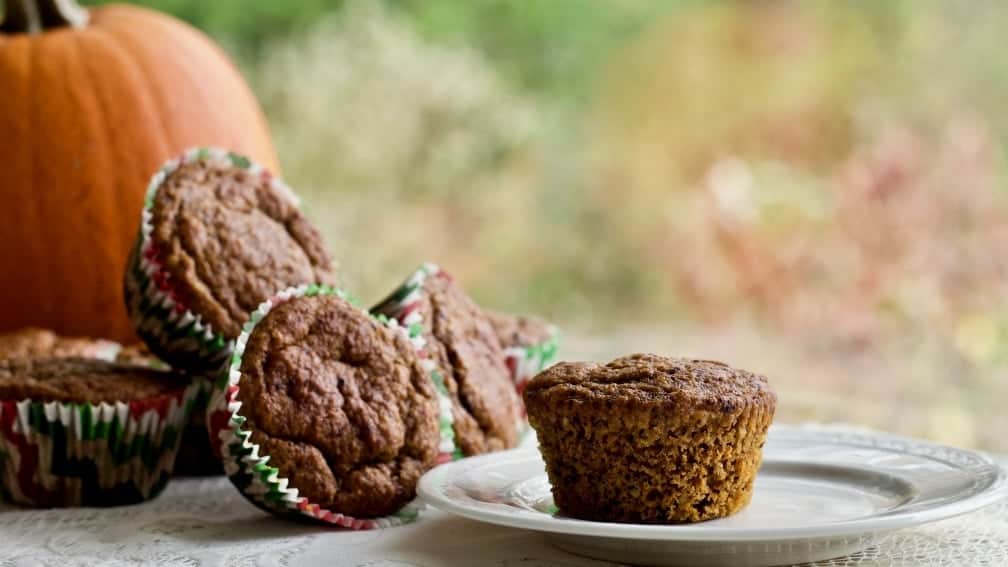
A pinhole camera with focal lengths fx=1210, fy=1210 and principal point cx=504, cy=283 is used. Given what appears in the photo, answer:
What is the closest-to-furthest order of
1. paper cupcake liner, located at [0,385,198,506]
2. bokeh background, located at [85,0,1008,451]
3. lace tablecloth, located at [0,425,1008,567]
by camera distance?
1. lace tablecloth, located at [0,425,1008,567]
2. paper cupcake liner, located at [0,385,198,506]
3. bokeh background, located at [85,0,1008,451]

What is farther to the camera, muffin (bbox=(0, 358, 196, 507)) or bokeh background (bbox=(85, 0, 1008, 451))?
bokeh background (bbox=(85, 0, 1008, 451))

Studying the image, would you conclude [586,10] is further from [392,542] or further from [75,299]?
[392,542]

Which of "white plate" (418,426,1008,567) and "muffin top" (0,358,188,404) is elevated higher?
"muffin top" (0,358,188,404)

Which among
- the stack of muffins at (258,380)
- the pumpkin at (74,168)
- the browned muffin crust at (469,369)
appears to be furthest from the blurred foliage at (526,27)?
the browned muffin crust at (469,369)

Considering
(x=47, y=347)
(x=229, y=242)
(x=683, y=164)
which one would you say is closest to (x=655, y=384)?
(x=229, y=242)

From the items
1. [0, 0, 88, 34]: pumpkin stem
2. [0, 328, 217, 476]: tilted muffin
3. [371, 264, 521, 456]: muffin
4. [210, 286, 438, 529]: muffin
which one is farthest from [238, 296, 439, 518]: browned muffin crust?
[0, 0, 88, 34]: pumpkin stem

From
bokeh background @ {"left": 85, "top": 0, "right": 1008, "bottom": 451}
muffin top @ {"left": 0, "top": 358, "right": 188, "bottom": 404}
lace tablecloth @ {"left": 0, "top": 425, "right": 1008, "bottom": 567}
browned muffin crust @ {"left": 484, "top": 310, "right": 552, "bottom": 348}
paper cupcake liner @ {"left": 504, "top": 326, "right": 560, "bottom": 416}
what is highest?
bokeh background @ {"left": 85, "top": 0, "right": 1008, "bottom": 451}

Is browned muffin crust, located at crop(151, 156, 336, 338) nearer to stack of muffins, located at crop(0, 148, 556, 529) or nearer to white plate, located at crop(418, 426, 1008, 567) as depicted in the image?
stack of muffins, located at crop(0, 148, 556, 529)

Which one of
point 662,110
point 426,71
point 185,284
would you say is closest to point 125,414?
point 185,284

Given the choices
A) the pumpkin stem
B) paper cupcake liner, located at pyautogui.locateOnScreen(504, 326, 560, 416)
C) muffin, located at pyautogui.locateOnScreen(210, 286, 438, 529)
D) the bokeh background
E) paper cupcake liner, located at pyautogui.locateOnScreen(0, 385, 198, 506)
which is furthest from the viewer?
the bokeh background
